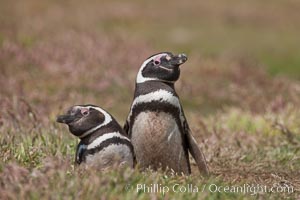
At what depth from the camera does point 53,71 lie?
57.4 ft

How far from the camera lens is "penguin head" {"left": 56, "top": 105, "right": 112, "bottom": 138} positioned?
7.42 metres

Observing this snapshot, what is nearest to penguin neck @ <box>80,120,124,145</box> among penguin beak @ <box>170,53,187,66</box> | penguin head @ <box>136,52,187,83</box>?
penguin head @ <box>136,52,187,83</box>

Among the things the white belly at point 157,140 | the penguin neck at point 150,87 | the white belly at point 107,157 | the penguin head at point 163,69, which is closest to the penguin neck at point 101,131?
the white belly at point 107,157

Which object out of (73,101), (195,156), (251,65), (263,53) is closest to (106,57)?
(251,65)

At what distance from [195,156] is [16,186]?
2724 mm

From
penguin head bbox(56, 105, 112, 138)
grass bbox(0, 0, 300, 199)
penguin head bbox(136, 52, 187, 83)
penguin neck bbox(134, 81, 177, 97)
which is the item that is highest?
penguin head bbox(136, 52, 187, 83)

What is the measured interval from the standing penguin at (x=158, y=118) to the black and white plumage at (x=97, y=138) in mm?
386

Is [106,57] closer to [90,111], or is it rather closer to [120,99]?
[120,99]

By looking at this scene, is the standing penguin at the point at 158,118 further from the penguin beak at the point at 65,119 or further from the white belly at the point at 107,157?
the penguin beak at the point at 65,119

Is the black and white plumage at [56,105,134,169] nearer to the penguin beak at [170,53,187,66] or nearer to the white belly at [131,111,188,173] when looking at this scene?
the white belly at [131,111,188,173]

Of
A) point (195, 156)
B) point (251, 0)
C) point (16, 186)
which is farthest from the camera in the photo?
point (251, 0)

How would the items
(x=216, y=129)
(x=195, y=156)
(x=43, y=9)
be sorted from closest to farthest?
(x=195, y=156) → (x=216, y=129) → (x=43, y=9)

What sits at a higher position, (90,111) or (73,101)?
(90,111)

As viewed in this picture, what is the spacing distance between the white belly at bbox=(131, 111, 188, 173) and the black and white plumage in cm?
36
